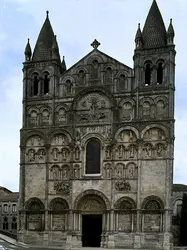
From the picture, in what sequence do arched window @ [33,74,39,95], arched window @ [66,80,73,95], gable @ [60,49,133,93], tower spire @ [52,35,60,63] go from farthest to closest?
arched window @ [33,74,39,95] → tower spire @ [52,35,60,63] → arched window @ [66,80,73,95] → gable @ [60,49,133,93]

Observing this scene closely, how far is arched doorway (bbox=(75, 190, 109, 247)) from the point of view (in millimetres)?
39938

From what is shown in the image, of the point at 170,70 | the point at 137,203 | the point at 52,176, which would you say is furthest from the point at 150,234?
the point at 170,70

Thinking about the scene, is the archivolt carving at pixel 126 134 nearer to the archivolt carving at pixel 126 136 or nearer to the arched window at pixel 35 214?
the archivolt carving at pixel 126 136

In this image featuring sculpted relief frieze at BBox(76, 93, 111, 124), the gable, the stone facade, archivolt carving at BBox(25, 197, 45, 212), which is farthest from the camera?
the stone facade

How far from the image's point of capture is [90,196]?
132 feet

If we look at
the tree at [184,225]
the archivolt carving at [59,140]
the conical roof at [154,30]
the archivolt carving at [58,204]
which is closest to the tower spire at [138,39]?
the conical roof at [154,30]

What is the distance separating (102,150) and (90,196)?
14.2 ft

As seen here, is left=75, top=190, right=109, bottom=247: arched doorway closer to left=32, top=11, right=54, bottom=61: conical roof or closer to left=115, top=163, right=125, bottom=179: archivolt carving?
left=115, top=163, right=125, bottom=179: archivolt carving

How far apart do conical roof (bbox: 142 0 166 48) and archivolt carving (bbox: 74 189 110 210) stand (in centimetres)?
1445

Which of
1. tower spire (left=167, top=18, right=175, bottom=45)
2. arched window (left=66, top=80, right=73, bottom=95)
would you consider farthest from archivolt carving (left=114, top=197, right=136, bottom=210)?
tower spire (left=167, top=18, right=175, bottom=45)

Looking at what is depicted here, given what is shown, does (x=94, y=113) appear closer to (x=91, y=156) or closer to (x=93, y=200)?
(x=91, y=156)

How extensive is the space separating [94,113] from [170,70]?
26.2 ft

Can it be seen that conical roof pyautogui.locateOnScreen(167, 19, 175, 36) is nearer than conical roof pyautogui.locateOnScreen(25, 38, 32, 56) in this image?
Yes

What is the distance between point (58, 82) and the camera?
4369 centimetres
